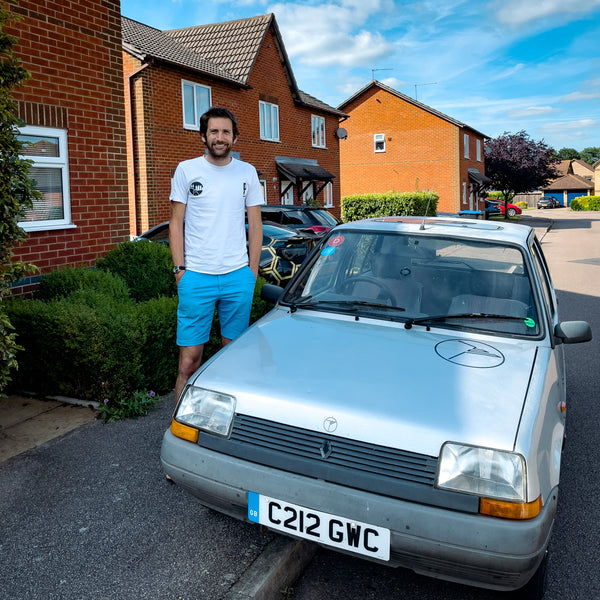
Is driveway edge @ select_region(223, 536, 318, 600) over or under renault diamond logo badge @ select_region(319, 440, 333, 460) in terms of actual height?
under

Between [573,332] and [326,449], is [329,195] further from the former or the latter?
[326,449]

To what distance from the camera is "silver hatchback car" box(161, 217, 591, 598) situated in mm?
2201

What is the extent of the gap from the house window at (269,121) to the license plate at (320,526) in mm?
21623

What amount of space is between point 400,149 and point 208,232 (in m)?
35.6

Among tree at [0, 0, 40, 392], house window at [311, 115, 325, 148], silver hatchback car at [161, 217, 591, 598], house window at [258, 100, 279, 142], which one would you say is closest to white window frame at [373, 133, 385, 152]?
house window at [311, 115, 325, 148]

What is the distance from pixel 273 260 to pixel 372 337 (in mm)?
6125

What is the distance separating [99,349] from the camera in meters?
4.59

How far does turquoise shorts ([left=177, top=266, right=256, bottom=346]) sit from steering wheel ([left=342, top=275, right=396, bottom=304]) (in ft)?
2.21

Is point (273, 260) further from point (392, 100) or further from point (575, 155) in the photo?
point (575, 155)

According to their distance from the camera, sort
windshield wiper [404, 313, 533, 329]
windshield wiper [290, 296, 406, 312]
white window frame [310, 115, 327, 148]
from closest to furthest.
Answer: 1. windshield wiper [404, 313, 533, 329]
2. windshield wiper [290, 296, 406, 312]
3. white window frame [310, 115, 327, 148]

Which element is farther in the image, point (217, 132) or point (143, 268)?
point (143, 268)

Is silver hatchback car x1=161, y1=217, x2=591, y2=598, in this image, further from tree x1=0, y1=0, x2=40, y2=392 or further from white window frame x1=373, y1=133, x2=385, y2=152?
white window frame x1=373, y1=133, x2=385, y2=152

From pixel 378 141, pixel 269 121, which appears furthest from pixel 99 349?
pixel 378 141

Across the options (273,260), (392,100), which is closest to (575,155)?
(392,100)
